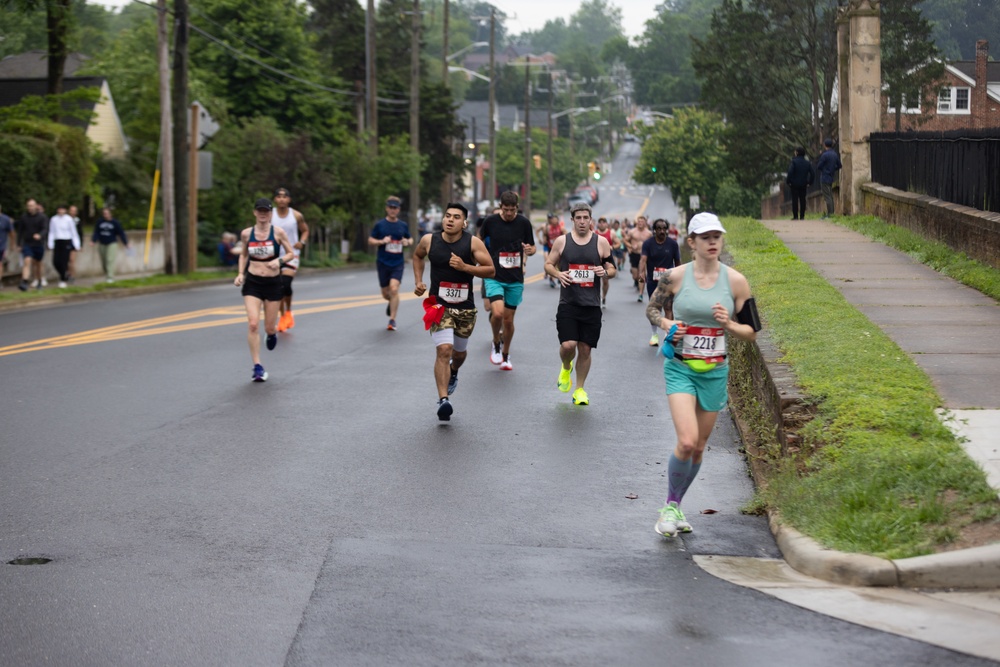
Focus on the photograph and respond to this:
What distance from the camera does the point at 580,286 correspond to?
509 inches

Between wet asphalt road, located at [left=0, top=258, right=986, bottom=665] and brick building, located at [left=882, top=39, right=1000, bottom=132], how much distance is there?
56.0 ft

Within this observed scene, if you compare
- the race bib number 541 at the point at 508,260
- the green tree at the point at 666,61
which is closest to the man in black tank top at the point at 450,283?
the race bib number 541 at the point at 508,260

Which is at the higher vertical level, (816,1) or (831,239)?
(816,1)

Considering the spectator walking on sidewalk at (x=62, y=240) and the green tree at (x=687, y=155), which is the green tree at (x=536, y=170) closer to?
the green tree at (x=687, y=155)

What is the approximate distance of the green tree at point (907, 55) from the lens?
43438mm

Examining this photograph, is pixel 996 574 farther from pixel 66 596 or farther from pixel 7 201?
pixel 7 201

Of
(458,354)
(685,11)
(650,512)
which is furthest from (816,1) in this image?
(685,11)

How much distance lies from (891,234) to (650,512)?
618 inches

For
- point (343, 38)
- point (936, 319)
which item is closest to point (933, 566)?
point (936, 319)

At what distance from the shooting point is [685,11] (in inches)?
6196

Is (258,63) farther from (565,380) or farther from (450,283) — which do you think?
(450,283)

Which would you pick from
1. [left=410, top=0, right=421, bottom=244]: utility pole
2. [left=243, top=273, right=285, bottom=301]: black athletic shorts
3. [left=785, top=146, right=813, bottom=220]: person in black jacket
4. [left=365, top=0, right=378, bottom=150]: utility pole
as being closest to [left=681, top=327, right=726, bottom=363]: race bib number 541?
[left=243, top=273, right=285, bottom=301]: black athletic shorts

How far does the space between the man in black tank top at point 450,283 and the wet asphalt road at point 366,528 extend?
2.06ft

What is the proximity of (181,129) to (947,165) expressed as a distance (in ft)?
68.4
